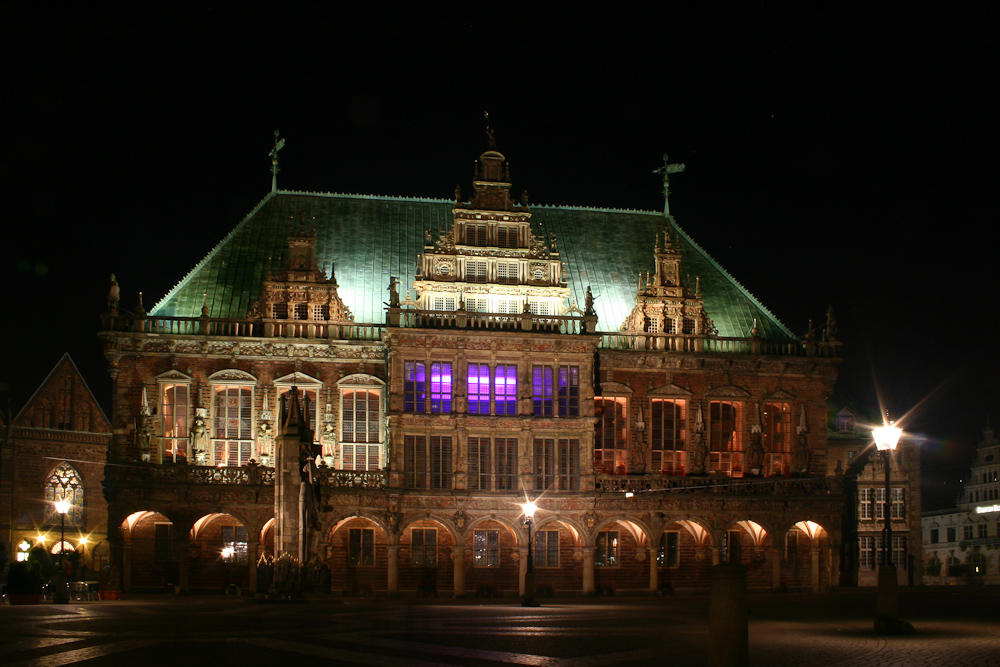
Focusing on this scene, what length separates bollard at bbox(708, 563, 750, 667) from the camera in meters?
16.8

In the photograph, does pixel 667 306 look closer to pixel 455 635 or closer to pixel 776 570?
pixel 776 570

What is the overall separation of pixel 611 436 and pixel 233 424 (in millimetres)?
16704

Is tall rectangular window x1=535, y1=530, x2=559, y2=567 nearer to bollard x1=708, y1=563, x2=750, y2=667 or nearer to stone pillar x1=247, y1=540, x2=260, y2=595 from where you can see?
stone pillar x1=247, y1=540, x2=260, y2=595

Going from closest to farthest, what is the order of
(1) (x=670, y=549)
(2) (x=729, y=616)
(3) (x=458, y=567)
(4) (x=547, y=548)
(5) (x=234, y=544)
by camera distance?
(2) (x=729, y=616) → (3) (x=458, y=567) → (5) (x=234, y=544) → (4) (x=547, y=548) → (1) (x=670, y=549)

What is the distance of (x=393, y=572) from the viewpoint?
161ft

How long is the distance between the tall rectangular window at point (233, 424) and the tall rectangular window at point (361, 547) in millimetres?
5602

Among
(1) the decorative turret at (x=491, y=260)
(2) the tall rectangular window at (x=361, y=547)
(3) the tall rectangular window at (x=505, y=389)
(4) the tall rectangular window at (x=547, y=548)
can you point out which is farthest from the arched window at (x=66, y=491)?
(4) the tall rectangular window at (x=547, y=548)

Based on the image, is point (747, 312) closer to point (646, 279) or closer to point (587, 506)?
point (646, 279)

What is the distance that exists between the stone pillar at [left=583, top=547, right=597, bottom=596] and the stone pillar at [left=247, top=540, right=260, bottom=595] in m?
13.7

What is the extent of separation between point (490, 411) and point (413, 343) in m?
4.44

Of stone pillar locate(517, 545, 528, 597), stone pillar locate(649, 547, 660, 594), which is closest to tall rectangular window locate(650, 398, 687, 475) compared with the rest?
stone pillar locate(649, 547, 660, 594)

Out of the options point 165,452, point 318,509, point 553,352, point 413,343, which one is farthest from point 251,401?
point 318,509

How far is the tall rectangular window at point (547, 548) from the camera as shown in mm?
52094

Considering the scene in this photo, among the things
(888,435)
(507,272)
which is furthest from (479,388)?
(888,435)
